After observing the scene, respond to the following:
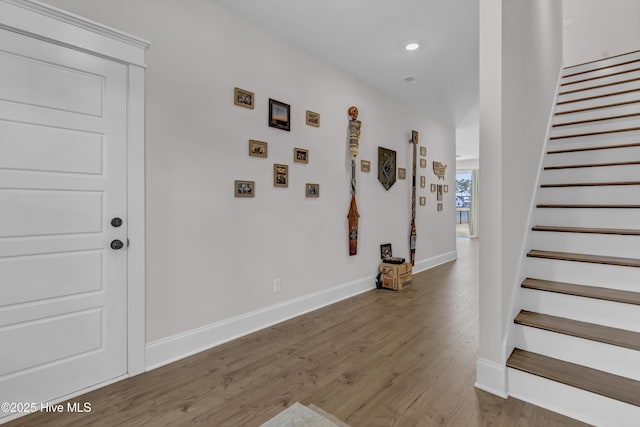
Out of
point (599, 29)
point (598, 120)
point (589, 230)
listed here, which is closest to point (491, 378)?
point (589, 230)

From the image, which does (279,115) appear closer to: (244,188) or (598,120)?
(244,188)

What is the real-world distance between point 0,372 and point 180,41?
2273mm

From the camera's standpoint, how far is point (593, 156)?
2.63 m

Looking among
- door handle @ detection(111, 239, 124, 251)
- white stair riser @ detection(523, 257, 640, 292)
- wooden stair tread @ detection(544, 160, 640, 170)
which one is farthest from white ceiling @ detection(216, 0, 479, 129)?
white stair riser @ detection(523, 257, 640, 292)

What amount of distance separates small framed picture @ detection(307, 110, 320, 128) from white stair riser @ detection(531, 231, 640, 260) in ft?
7.29

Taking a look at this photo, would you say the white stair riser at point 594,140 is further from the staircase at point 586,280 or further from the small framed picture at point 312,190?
the small framed picture at point 312,190

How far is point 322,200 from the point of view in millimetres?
3371

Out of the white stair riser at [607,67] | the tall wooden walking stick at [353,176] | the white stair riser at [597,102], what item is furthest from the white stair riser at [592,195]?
the white stair riser at [607,67]

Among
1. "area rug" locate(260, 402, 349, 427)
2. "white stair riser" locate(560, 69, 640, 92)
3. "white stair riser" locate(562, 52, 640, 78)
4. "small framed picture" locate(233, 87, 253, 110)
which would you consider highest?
"white stair riser" locate(562, 52, 640, 78)

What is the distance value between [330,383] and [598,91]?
13.8 ft

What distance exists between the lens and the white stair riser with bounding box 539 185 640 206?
221cm

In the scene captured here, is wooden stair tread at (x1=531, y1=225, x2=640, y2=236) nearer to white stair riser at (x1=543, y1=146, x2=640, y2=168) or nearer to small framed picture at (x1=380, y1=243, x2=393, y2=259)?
white stair riser at (x1=543, y1=146, x2=640, y2=168)

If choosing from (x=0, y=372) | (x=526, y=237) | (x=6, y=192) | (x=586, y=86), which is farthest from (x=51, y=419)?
(x=586, y=86)

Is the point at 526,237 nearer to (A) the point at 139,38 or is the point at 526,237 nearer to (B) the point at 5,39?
(A) the point at 139,38
